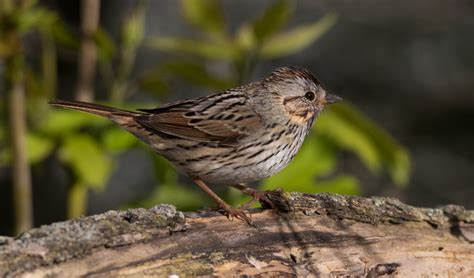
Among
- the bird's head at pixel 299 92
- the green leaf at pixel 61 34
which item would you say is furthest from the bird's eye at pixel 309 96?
the green leaf at pixel 61 34

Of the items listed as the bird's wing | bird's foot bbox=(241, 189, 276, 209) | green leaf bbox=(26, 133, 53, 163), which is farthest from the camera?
green leaf bbox=(26, 133, 53, 163)

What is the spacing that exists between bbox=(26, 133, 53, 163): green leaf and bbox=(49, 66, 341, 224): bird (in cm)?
35

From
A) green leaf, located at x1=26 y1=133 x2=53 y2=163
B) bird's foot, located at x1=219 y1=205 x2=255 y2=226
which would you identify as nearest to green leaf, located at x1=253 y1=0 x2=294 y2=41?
bird's foot, located at x1=219 y1=205 x2=255 y2=226

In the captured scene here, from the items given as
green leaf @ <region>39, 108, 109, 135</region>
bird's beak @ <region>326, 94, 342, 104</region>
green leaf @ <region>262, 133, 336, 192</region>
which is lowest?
green leaf @ <region>262, 133, 336, 192</region>

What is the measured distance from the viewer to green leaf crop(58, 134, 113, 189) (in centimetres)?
465

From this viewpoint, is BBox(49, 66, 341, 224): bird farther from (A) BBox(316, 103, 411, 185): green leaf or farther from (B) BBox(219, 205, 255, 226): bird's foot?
(B) BBox(219, 205, 255, 226): bird's foot

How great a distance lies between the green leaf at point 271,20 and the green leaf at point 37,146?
1.25 metres

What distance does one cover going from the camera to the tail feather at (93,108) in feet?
15.1

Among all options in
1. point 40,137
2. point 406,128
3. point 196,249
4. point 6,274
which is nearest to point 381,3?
point 406,128

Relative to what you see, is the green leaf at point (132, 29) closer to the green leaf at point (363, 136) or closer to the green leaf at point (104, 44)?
the green leaf at point (104, 44)

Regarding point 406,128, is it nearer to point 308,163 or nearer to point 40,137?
point 308,163

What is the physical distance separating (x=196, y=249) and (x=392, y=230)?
998mm

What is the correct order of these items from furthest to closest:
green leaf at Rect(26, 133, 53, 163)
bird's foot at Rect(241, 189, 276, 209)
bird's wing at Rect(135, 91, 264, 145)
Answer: green leaf at Rect(26, 133, 53, 163)
bird's wing at Rect(135, 91, 264, 145)
bird's foot at Rect(241, 189, 276, 209)

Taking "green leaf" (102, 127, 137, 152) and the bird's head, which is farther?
the bird's head
